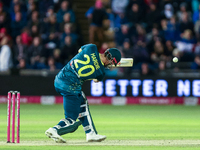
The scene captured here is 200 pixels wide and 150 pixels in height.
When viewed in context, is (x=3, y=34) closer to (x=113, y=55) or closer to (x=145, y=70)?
(x=145, y=70)

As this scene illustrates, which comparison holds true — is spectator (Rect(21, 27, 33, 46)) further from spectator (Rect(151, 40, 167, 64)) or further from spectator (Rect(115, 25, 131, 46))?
spectator (Rect(151, 40, 167, 64))

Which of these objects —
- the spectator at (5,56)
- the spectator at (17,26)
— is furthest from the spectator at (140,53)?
the spectator at (17,26)

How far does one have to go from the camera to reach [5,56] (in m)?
17.2

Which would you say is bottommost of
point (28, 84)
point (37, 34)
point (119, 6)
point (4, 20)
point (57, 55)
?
point (28, 84)

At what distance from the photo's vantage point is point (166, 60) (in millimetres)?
17062

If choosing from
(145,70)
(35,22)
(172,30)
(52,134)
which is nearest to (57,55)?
(35,22)

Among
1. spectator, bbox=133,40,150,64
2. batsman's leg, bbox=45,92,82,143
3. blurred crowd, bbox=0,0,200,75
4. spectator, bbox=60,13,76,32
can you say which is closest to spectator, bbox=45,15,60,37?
blurred crowd, bbox=0,0,200,75

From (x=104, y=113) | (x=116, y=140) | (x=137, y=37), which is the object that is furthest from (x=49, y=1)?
(x=116, y=140)

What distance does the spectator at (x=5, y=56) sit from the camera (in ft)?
56.4

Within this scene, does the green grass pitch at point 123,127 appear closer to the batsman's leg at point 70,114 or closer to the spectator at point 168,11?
the batsman's leg at point 70,114

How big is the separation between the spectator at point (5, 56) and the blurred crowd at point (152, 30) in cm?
336

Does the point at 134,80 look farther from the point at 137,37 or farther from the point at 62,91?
the point at 62,91

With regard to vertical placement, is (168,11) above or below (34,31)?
above

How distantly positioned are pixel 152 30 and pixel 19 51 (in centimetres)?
509
